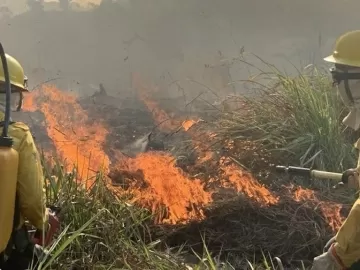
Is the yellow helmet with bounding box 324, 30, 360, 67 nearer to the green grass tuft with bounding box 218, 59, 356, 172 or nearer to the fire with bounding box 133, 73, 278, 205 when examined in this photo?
the fire with bounding box 133, 73, 278, 205

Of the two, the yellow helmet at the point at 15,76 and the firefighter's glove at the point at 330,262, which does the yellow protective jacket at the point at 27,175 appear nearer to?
the yellow helmet at the point at 15,76

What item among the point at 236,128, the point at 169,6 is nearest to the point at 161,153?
the point at 236,128

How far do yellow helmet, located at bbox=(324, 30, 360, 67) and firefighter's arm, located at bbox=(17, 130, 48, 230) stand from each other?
186cm

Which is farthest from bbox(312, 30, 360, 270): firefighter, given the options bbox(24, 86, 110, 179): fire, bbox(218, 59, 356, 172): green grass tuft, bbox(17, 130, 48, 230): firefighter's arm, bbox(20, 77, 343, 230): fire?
bbox(24, 86, 110, 179): fire

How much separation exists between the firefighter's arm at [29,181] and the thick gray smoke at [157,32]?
12.3m

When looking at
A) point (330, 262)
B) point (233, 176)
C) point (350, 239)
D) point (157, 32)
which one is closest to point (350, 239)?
point (350, 239)

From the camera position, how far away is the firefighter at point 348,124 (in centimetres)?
277

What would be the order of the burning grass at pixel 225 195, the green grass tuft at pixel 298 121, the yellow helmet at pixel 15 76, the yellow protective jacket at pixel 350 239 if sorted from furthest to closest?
the green grass tuft at pixel 298 121 → the burning grass at pixel 225 195 → the yellow helmet at pixel 15 76 → the yellow protective jacket at pixel 350 239

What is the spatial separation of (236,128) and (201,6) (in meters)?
11.1

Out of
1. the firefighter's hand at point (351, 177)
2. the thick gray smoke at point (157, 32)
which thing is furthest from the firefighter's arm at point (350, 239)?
the thick gray smoke at point (157, 32)

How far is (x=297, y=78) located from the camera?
274 inches

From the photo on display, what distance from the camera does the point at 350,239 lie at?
2.76 m

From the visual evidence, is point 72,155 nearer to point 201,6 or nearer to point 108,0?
point 108,0

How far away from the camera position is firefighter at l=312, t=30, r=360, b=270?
2.77 m
